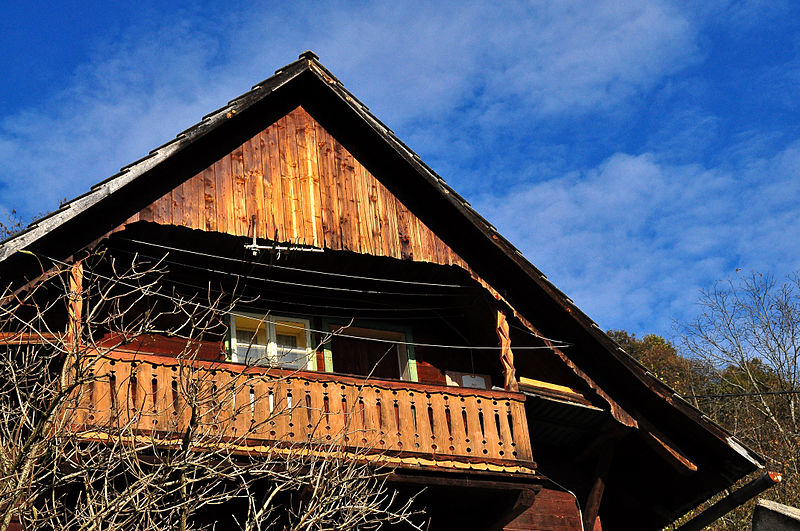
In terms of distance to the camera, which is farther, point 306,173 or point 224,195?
point 306,173

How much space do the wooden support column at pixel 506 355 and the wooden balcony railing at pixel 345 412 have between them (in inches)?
14.6

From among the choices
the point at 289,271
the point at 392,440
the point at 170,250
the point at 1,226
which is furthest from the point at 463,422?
the point at 1,226

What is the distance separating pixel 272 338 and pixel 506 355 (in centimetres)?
337

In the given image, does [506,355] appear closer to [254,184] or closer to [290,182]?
[290,182]

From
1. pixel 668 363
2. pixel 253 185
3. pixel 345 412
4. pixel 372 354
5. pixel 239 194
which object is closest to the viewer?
pixel 345 412

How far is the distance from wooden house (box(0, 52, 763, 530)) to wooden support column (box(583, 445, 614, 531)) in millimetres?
24

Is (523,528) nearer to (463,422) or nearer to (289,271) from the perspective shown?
(463,422)

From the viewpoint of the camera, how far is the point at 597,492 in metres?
14.4

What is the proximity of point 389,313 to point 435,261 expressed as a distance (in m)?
1.39

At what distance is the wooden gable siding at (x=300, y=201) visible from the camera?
13461mm

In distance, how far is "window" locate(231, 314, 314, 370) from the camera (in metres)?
14.2

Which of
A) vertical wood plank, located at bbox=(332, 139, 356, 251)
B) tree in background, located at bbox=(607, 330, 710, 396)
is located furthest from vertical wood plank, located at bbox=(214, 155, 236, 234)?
tree in background, located at bbox=(607, 330, 710, 396)

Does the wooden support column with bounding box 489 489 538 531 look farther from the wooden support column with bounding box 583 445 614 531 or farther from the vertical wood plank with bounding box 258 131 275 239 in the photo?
the vertical wood plank with bounding box 258 131 275 239

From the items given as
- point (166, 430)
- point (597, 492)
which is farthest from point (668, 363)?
point (166, 430)
